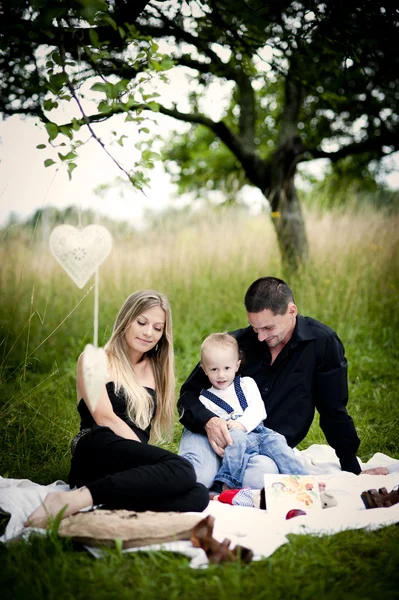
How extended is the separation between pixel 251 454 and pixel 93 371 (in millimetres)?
1202

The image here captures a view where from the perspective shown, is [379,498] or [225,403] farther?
[225,403]

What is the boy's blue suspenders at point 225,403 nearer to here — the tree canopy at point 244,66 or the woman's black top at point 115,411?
the woman's black top at point 115,411

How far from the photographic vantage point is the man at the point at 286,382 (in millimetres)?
3518

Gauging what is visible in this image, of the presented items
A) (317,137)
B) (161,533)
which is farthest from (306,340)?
(317,137)

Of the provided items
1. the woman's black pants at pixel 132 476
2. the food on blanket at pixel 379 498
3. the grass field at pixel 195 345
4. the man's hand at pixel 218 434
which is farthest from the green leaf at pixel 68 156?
the food on blanket at pixel 379 498

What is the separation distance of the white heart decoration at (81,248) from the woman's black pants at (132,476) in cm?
80

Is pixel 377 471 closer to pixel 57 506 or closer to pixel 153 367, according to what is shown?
pixel 153 367

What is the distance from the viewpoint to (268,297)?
3.52 metres

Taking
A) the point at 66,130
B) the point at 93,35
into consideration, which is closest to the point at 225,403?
the point at 66,130

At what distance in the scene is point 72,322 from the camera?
21.8 ft

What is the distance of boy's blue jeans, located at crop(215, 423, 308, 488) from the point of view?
3348mm

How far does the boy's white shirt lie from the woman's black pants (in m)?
0.57

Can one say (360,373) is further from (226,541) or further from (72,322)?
(226,541)

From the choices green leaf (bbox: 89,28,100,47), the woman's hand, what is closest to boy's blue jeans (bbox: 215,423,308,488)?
the woman's hand
